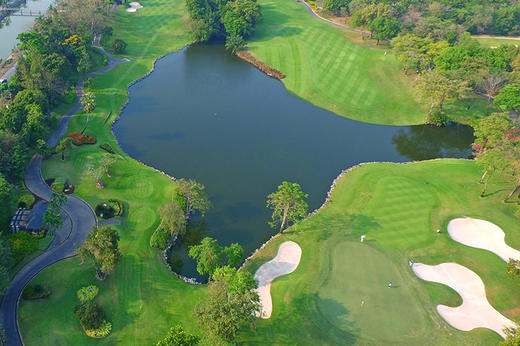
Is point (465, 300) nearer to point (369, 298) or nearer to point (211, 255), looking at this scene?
point (369, 298)

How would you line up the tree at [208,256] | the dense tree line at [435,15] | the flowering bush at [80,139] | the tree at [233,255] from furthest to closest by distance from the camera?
the dense tree line at [435,15], the flowering bush at [80,139], the tree at [233,255], the tree at [208,256]

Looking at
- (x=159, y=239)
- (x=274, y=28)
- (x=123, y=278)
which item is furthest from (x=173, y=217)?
(x=274, y=28)

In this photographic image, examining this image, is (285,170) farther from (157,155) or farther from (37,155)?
(37,155)

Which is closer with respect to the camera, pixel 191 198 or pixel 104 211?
pixel 191 198

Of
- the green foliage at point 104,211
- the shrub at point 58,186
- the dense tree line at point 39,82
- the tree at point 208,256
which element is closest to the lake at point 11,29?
the dense tree line at point 39,82

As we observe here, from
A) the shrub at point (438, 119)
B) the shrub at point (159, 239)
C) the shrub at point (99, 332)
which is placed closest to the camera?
the shrub at point (99, 332)

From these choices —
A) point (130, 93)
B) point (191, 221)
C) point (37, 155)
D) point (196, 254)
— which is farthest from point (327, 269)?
point (130, 93)

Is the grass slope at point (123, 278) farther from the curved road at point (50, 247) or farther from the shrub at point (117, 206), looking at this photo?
the curved road at point (50, 247)
